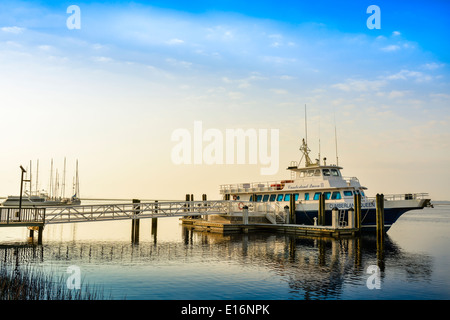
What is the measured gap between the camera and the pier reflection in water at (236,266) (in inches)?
598

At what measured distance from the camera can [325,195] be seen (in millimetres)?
37500

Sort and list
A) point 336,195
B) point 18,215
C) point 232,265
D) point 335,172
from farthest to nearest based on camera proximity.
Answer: point 335,172
point 336,195
point 18,215
point 232,265

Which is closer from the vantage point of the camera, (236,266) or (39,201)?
→ (236,266)

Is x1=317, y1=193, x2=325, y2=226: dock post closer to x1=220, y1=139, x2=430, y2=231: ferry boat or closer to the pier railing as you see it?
x1=220, y1=139, x2=430, y2=231: ferry boat

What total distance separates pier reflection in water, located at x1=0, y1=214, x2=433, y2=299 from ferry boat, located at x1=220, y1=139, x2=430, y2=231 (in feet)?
16.5

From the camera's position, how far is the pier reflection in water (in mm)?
15190

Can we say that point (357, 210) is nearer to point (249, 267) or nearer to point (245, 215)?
point (245, 215)

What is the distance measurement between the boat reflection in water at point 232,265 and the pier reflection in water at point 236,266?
0.12 ft

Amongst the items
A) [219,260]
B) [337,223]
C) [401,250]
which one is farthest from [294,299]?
[337,223]

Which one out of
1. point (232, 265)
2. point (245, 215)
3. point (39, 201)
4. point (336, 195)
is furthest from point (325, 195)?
point (39, 201)

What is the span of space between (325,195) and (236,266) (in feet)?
64.4

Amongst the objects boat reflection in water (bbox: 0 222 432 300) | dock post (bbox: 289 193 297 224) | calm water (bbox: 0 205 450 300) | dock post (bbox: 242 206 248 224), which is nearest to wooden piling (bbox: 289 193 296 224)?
dock post (bbox: 289 193 297 224)

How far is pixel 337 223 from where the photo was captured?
32.7m
